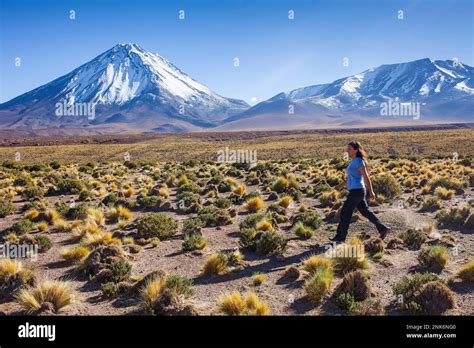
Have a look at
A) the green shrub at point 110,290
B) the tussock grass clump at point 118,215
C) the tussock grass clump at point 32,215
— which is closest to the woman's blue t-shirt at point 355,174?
the green shrub at point 110,290

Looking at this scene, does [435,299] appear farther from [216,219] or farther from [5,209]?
[5,209]

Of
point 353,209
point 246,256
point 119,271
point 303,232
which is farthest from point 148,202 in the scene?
point 353,209

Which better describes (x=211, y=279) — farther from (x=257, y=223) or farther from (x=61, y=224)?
(x=61, y=224)

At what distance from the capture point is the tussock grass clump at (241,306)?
5137 mm

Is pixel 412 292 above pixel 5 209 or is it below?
below

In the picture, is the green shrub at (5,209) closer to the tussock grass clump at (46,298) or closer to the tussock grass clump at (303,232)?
the tussock grass clump at (46,298)

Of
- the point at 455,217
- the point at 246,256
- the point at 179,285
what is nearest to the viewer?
the point at 179,285

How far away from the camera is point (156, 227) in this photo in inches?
372

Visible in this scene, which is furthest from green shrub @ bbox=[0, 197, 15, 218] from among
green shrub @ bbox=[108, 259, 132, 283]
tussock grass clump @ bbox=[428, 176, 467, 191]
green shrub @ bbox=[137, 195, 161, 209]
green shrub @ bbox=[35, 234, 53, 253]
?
tussock grass clump @ bbox=[428, 176, 467, 191]

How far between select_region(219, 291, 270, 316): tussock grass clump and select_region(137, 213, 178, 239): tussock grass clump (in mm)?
4328

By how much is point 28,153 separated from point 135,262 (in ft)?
159

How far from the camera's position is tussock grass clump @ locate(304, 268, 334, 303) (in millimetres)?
5617

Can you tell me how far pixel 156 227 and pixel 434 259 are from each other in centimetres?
566
